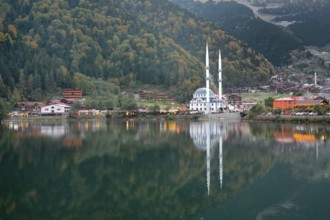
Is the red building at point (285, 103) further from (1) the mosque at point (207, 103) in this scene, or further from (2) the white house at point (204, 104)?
(2) the white house at point (204, 104)

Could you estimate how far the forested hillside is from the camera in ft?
290

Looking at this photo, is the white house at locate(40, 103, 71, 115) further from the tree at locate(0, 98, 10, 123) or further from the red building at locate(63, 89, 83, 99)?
the tree at locate(0, 98, 10, 123)

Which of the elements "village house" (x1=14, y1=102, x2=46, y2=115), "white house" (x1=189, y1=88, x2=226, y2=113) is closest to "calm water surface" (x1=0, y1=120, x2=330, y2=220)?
"village house" (x1=14, y1=102, x2=46, y2=115)

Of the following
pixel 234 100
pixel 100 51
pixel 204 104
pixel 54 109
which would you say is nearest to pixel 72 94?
pixel 54 109

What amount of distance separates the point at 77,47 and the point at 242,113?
1977 inches

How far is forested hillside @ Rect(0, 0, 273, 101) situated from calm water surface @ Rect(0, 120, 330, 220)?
62066mm

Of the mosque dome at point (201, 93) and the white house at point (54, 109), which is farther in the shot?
the mosque dome at point (201, 93)

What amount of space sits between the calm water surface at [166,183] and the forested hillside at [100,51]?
62066mm

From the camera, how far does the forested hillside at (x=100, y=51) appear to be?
88.4 meters

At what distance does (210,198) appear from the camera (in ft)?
41.5

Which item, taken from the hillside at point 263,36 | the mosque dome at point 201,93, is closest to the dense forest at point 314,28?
the hillside at point 263,36

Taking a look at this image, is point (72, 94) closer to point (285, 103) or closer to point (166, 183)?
point (285, 103)

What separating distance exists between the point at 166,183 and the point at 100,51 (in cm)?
9345

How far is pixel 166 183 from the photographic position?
1457 cm
